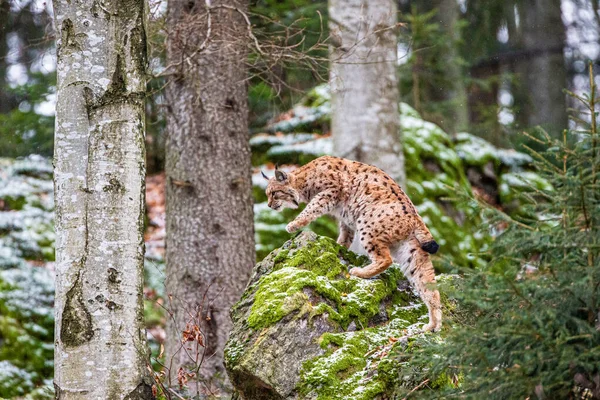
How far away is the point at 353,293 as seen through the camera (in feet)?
16.3

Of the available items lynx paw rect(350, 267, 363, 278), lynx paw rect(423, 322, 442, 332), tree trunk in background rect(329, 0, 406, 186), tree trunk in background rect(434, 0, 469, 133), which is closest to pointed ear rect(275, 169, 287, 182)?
lynx paw rect(350, 267, 363, 278)

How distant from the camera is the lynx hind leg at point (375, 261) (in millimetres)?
5109

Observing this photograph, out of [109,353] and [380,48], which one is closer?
[109,353]

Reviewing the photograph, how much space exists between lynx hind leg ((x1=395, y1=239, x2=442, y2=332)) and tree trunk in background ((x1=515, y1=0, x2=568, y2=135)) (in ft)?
55.3

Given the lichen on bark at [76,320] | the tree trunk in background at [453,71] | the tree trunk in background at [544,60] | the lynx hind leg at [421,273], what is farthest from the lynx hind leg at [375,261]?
the tree trunk in background at [544,60]

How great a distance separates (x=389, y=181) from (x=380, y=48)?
3590 mm

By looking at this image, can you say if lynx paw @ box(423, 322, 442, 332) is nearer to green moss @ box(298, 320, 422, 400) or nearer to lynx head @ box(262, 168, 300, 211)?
green moss @ box(298, 320, 422, 400)

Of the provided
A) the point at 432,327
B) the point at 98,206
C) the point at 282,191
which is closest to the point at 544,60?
the point at 282,191

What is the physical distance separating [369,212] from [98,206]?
2.14m

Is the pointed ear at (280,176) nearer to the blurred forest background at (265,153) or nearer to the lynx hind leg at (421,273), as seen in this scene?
the blurred forest background at (265,153)

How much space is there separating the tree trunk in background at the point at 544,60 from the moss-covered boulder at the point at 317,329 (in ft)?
56.4

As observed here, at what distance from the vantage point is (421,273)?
5.08 m

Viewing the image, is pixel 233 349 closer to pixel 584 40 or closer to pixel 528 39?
pixel 528 39

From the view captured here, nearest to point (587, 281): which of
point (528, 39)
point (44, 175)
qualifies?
point (44, 175)
